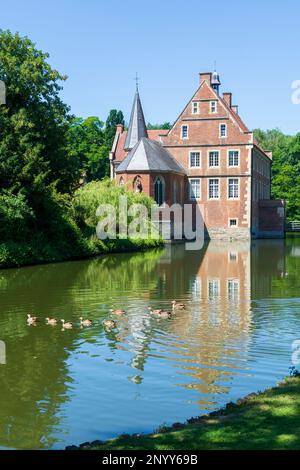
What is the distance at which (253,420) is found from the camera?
6.84 m

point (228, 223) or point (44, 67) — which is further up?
point (44, 67)

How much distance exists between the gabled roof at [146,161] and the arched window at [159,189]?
90cm

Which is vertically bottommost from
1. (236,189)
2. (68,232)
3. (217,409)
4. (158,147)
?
(217,409)

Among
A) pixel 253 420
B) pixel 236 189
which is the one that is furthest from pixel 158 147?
pixel 253 420

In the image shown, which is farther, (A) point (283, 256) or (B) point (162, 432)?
(A) point (283, 256)

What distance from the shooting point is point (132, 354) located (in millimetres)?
11000

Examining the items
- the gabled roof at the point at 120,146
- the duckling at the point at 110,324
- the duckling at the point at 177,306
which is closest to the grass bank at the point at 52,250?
the duckling at the point at 177,306

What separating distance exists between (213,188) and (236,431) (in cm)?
4773

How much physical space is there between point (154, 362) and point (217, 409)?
2562 mm

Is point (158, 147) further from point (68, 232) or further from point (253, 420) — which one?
point (253, 420)

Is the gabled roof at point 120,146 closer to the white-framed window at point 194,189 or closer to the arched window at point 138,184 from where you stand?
the white-framed window at point 194,189

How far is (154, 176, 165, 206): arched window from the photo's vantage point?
49.3 m

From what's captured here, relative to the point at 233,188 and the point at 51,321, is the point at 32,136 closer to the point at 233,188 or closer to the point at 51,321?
the point at 51,321
